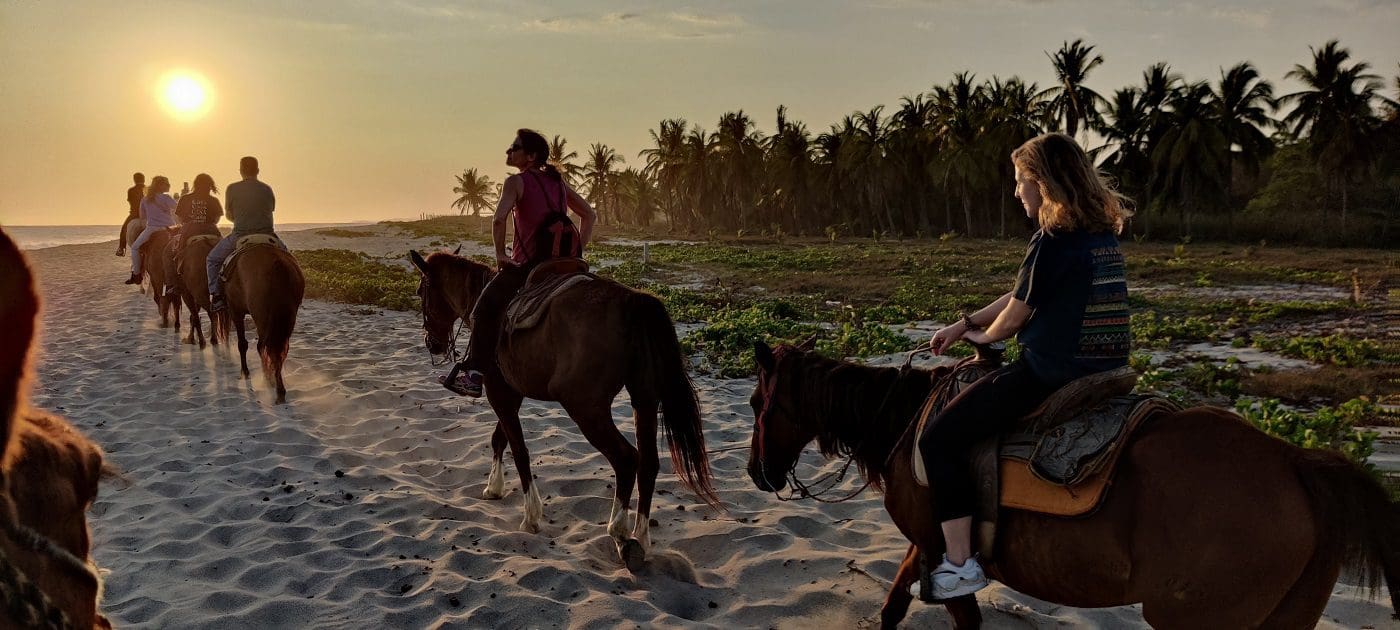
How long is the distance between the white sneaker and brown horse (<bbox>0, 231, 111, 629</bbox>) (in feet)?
9.63

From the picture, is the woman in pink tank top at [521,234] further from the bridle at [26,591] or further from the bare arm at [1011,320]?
the bridle at [26,591]

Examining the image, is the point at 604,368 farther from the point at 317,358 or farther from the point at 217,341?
the point at 217,341

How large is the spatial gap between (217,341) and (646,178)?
85669mm

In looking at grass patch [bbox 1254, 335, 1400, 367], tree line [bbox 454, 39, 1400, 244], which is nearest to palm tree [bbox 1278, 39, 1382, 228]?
tree line [bbox 454, 39, 1400, 244]

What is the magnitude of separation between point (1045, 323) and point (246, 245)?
9694 millimetres

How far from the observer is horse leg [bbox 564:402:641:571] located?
4.85 meters

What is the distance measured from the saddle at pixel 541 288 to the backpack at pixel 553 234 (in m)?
0.12

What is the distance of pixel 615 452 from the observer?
4965 mm

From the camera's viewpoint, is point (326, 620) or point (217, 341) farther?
point (217, 341)

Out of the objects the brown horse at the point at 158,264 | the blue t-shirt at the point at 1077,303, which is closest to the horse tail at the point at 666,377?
the blue t-shirt at the point at 1077,303

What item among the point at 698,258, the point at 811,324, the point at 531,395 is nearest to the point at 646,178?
the point at 698,258

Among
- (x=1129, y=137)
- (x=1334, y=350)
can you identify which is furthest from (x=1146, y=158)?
(x=1334, y=350)

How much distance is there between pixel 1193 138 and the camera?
45281mm

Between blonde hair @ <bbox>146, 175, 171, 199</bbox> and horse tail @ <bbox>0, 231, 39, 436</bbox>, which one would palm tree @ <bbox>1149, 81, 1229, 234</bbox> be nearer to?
blonde hair @ <bbox>146, 175, 171, 199</bbox>
